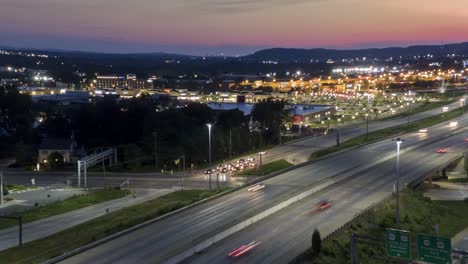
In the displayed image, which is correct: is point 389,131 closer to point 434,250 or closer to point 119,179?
point 119,179

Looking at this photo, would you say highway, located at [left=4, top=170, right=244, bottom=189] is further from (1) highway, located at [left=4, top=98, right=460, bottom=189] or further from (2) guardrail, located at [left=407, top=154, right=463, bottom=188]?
(2) guardrail, located at [left=407, top=154, right=463, bottom=188]

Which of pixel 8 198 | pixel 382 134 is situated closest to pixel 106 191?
pixel 8 198

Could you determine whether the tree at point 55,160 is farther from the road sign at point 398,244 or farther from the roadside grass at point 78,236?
the road sign at point 398,244

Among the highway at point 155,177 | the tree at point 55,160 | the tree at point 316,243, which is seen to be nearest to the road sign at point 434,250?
the tree at point 316,243

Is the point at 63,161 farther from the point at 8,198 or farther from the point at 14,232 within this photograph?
the point at 14,232

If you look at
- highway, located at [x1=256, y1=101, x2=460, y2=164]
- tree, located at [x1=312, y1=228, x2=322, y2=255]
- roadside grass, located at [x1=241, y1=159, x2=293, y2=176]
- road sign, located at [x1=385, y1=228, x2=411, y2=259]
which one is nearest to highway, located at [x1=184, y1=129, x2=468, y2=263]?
tree, located at [x1=312, y1=228, x2=322, y2=255]

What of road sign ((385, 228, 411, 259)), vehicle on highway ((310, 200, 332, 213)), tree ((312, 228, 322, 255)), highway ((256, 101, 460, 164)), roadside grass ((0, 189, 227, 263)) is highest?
road sign ((385, 228, 411, 259))
